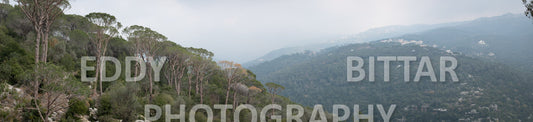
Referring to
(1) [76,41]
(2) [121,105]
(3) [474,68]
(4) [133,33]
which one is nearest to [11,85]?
(2) [121,105]

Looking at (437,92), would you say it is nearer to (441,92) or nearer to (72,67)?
(441,92)

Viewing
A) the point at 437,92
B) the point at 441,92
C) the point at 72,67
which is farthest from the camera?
the point at 437,92

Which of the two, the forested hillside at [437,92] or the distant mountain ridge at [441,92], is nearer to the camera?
the distant mountain ridge at [441,92]

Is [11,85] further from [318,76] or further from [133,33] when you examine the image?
[318,76]

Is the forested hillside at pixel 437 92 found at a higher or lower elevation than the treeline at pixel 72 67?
lower

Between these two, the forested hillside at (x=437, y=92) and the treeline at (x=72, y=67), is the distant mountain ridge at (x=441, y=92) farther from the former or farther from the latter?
the treeline at (x=72, y=67)

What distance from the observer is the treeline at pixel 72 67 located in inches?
462

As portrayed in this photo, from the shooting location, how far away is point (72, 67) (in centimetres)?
2211

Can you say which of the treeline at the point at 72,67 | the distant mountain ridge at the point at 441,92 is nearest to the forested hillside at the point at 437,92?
the distant mountain ridge at the point at 441,92

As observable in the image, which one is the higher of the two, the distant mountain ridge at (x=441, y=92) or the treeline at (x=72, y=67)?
the treeline at (x=72, y=67)

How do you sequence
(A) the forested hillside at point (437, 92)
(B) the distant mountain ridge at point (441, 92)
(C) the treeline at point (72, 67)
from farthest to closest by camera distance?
1. (A) the forested hillside at point (437, 92)
2. (B) the distant mountain ridge at point (441, 92)
3. (C) the treeline at point (72, 67)

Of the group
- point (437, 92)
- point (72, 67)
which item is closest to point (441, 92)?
point (437, 92)

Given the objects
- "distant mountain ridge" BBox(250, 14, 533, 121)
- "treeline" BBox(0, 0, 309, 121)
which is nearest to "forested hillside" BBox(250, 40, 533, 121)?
"distant mountain ridge" BBox(250, 14, 533, 121)

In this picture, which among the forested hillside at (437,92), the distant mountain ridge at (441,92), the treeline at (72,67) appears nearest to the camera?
the treeline at (72,67)
